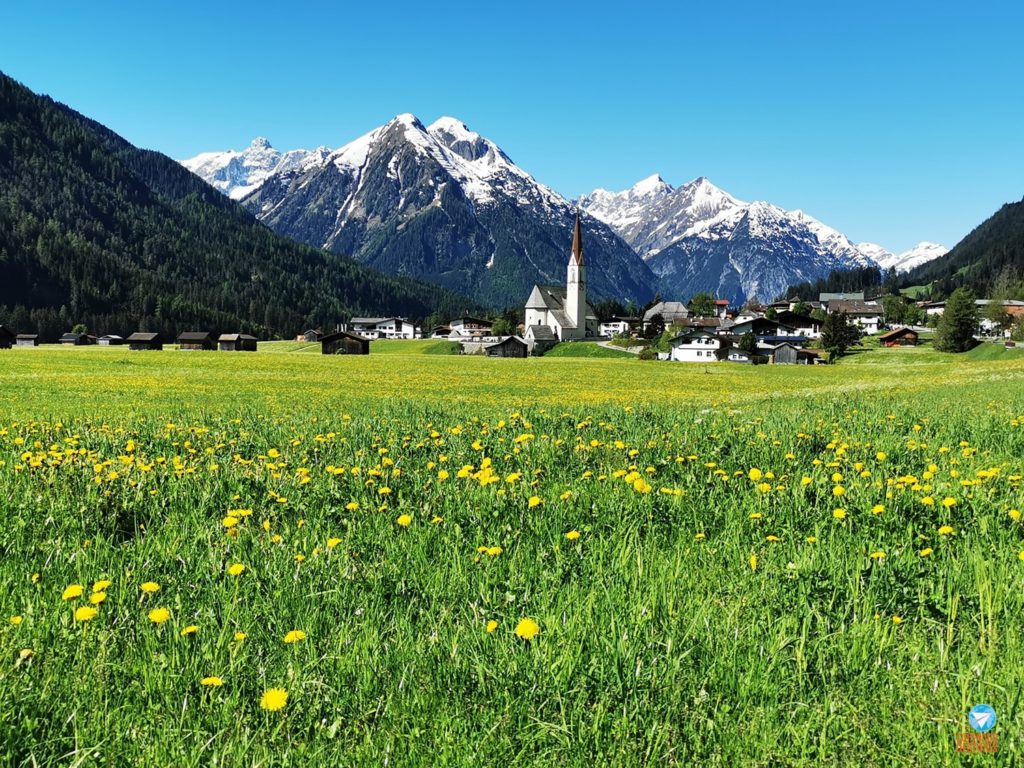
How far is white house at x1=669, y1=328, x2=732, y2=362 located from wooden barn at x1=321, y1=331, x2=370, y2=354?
6605 cm

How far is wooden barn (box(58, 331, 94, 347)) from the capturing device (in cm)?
18238

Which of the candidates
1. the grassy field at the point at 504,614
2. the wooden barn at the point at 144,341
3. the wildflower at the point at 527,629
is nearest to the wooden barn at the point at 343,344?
the wooden barn at the point at 144,341

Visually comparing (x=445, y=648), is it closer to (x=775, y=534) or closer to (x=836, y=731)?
(x=836, y=731)

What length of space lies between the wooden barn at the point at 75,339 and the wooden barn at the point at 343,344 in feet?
317

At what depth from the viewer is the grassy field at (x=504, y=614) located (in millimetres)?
2861

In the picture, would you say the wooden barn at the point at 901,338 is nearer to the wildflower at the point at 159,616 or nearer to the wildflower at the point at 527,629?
the wildflower at the point at 527,629

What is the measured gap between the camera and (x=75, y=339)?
18288 centimetres

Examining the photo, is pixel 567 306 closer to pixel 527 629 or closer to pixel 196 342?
pixel 196 342

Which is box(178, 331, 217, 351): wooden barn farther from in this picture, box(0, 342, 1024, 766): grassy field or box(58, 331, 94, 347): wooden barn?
box(0, 342, 1024, 766): grassy field

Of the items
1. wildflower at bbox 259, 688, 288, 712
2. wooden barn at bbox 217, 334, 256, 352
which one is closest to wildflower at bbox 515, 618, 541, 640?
wildflower at bbox 259, 688, 288, 712

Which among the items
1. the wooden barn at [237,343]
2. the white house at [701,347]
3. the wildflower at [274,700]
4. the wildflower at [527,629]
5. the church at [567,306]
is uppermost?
the church at [567,306]

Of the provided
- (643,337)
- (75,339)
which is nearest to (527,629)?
(643,337)

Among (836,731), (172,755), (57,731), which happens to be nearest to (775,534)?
(836,731)

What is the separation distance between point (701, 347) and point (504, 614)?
12413 centimetres
